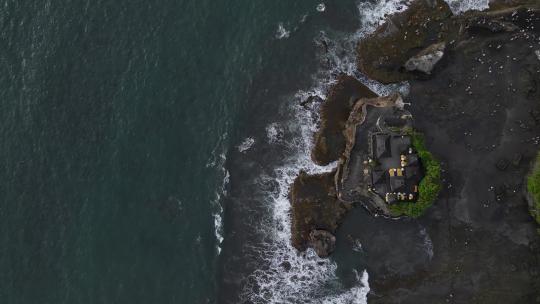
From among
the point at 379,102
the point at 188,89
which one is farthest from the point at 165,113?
the point at 379,102

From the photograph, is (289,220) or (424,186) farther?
(289,220)

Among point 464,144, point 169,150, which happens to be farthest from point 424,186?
point 169,150

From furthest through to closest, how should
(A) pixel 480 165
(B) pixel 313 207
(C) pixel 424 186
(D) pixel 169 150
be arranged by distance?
(D) pixel 169 150 < (B) pixel 313 207 < (A) pixel 480 165 < (C) pixel 424 186

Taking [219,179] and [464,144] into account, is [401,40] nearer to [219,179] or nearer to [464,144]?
[464,144]

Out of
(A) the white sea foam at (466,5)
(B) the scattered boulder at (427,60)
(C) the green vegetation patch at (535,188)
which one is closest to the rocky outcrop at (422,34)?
(B) the scattered boulder at (427,60)

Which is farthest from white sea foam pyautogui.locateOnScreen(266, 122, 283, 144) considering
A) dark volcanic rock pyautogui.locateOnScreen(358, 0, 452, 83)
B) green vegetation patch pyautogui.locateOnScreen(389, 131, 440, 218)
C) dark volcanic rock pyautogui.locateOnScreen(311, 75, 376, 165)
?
green vegetation patch pyautogui.locateOnScreen(389, 131, 440, 218)

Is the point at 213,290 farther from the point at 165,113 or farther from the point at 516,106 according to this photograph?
the point at 516,106
